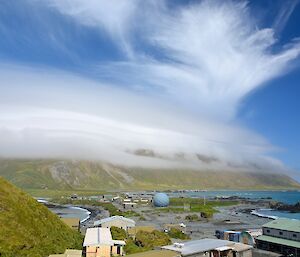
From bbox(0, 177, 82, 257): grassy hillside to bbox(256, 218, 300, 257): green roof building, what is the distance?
1001 inches

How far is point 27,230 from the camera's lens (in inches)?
1543

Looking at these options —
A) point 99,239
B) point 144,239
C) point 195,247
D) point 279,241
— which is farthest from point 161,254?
point 279,241

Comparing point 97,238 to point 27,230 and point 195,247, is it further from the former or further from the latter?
point 195,247

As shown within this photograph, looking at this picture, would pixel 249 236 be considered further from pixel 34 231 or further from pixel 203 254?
pixel 34 231

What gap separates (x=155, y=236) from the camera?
182 ft

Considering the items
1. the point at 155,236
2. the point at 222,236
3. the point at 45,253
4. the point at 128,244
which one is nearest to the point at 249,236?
the point at 222,236

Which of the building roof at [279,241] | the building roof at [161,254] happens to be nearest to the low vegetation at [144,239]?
the building roof at [161,254]

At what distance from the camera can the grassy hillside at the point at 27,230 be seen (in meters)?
36.1

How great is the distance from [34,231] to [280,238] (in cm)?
3212

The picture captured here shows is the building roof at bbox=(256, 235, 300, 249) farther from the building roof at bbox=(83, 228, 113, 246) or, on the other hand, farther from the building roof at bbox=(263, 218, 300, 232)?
the building roof at bbox=(83, 228, 113, 246)

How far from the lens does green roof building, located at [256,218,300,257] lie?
1832 inches

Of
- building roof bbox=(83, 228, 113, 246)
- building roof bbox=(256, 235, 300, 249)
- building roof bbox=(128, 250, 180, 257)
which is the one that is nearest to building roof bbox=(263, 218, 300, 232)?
building roof bbox=(256, 235, 300, 249)

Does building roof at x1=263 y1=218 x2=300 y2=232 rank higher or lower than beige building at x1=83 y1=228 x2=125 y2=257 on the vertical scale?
higher

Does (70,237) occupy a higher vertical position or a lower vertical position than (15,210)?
lower
